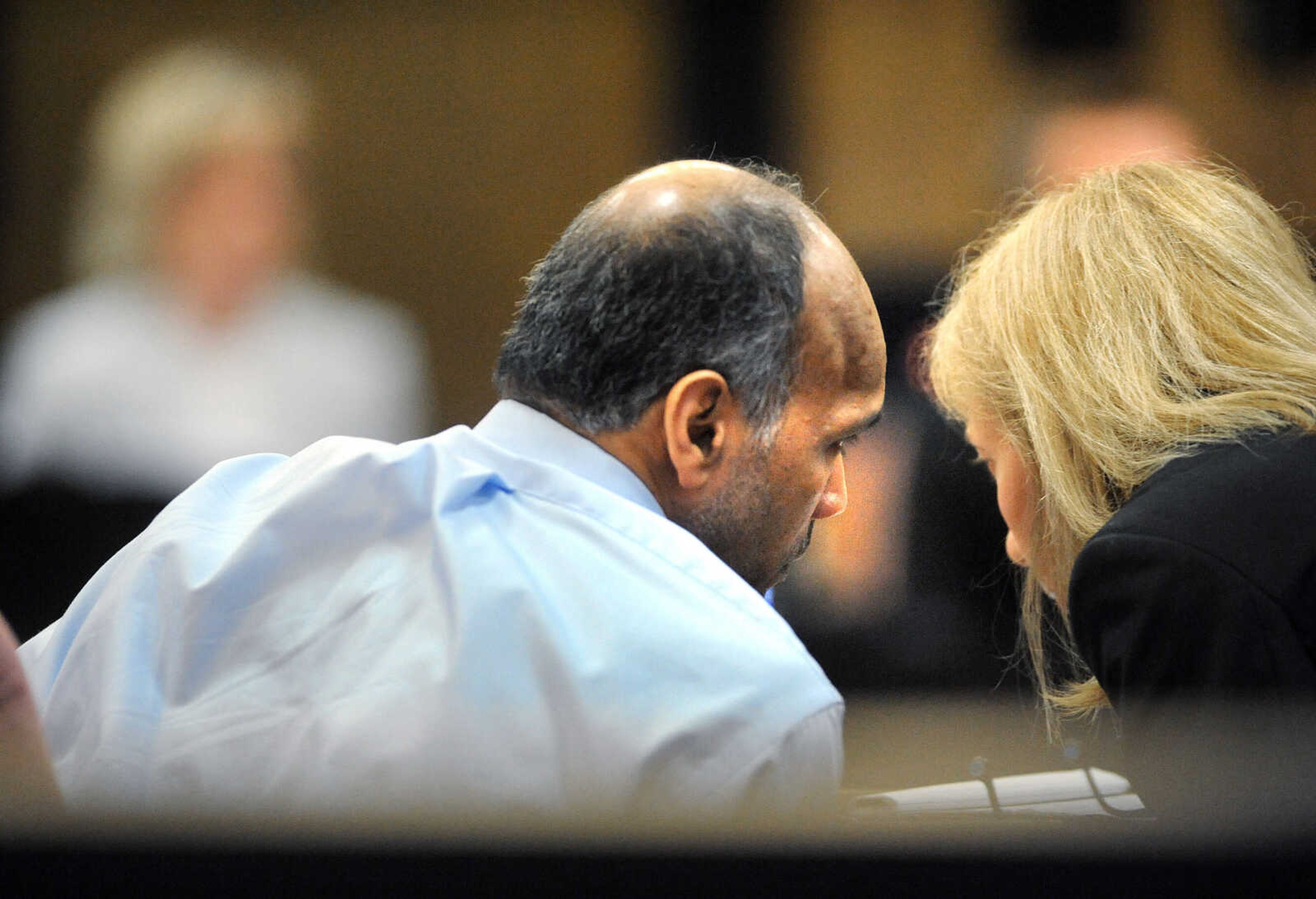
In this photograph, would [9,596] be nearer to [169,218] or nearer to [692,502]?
[169,218]

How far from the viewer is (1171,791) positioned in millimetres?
652

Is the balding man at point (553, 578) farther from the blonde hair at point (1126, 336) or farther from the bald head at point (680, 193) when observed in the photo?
the blonde hair at point (1126, 336)

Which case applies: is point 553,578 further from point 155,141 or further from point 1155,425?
point 155,141

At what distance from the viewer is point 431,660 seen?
0.85 metres

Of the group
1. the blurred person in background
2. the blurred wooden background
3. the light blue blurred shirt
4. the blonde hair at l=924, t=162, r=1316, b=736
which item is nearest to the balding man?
the light blue blurred shirt

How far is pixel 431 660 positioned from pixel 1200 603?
1.74ft

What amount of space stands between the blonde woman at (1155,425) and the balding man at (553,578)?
0.18 m

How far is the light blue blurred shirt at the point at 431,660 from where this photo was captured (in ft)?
2.70

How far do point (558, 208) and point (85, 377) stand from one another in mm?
1503

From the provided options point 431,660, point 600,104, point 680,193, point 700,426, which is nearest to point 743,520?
point 700,426

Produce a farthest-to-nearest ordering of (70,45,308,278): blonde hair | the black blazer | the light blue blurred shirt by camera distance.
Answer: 1. (70,45,308,278): blonde hair
2. the black blazer
3. the light blue blurred shirt

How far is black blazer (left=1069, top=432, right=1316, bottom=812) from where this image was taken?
99 centimetres

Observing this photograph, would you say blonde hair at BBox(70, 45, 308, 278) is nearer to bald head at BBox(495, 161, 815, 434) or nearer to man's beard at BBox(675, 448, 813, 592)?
bald head at BBox(495, 161, 815, 434)

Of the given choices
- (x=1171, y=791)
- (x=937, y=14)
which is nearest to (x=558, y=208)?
(x=937, y=14)
